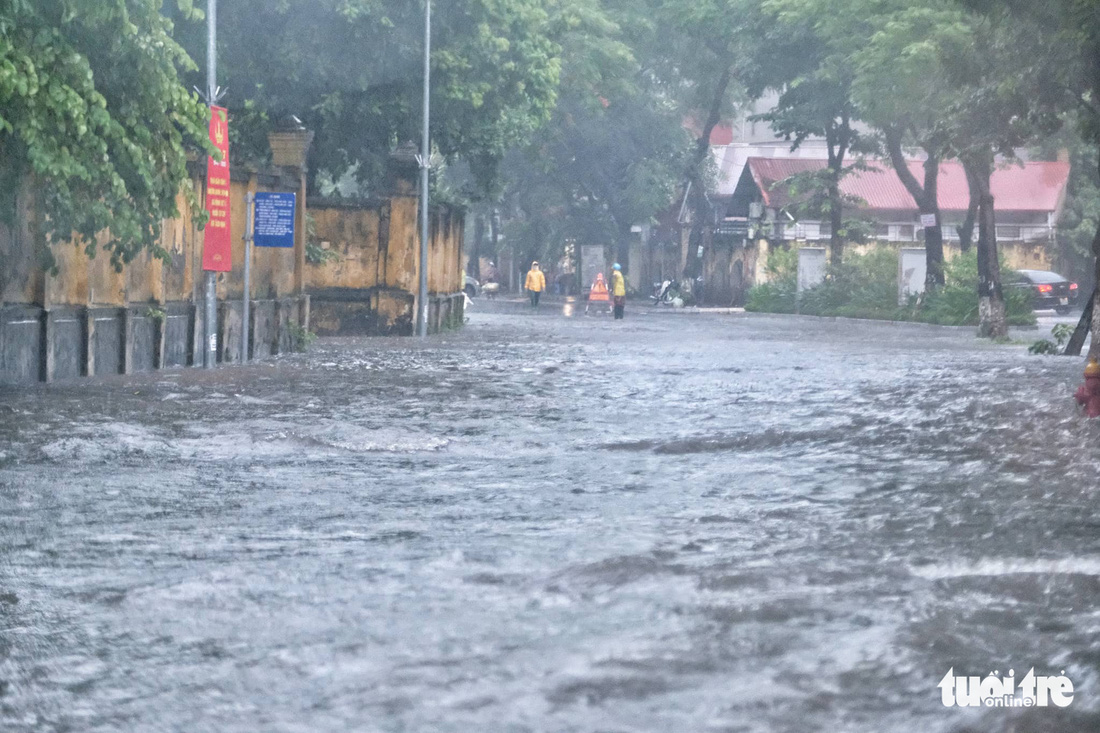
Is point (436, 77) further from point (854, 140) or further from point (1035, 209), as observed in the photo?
point (1035, 209)

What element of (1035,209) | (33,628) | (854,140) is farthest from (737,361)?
(1035,209)

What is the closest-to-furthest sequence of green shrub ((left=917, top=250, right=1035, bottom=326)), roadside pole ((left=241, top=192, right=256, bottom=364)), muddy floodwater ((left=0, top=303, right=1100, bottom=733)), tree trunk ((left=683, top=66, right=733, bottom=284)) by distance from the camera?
1. muddy floodwater ((left=0, top=303, right=1100, bottom=733))
2. roadside pole ((left=241, top=192, right=256, bottom=364))
3. green shrub ((left=917, top=250, right=1035, bottom=326))
4. tree trunk ((left=683, top=66, right=733, bottom=284))

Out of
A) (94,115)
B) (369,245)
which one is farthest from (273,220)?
(369,245)

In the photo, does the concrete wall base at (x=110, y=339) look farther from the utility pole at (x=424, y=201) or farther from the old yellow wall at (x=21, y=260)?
the utility pole at (x=424, y=201)

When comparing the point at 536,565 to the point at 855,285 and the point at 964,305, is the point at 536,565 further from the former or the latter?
the point at 855,285

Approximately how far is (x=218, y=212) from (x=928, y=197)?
2512 centimetres

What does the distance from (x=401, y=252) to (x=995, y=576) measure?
25.8m

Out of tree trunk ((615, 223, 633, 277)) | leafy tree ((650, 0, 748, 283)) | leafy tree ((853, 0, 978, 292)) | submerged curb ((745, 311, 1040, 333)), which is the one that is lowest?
submerged curb ((745, 311, 1040, 333))

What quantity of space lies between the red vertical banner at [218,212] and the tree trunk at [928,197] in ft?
78.5

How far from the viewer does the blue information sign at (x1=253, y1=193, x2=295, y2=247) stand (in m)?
22.1

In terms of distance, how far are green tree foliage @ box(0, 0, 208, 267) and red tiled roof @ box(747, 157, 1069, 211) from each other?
1920 inches

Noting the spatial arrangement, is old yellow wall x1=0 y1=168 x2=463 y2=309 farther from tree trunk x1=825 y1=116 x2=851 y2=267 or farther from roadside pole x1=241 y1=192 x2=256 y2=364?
tree trunk x1=825 y1=116 x2=851 y2=267

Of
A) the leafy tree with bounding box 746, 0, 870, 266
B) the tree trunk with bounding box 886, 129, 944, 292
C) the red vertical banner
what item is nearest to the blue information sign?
the red vertical banner

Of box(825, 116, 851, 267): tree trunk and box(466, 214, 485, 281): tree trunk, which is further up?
box(825, 116, 851, 267): tree trunk
